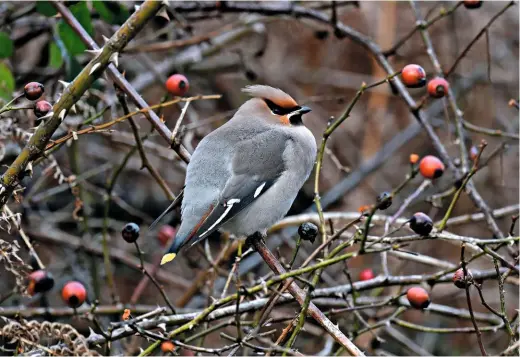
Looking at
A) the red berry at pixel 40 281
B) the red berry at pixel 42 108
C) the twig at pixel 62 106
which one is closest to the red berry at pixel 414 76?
the twig at pixel 62 106

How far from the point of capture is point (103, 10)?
3.24 meters

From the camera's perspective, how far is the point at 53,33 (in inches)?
142

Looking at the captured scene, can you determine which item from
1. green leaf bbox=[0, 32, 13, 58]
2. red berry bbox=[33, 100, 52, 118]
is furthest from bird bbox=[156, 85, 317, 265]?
green leaf bbox=[0, 32, 13, 58]

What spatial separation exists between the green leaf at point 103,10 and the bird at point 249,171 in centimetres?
75

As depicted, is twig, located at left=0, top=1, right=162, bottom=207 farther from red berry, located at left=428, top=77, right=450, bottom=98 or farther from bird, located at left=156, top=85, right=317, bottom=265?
red berry, located at left=428, top=77, right=450, bottom=98

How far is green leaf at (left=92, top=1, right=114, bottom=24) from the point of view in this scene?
3.20 m

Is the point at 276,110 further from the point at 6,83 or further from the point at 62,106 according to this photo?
the point at 62,106

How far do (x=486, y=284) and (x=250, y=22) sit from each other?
2774 mm

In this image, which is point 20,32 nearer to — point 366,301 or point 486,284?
point 366,301

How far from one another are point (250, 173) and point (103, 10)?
3.48ft

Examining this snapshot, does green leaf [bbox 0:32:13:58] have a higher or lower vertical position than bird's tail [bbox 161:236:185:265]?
higher

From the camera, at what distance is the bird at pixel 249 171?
2.74 meters

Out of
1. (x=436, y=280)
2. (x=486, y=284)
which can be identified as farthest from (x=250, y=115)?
(x=486, y=284)

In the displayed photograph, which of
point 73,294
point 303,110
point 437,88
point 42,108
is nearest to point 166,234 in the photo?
point 303,110
